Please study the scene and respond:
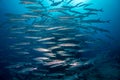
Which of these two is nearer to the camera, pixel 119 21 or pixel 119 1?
pixel 119 1

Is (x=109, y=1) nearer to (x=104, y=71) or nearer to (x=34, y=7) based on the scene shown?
(x=104, y=71)

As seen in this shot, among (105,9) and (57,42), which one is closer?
(57,42)

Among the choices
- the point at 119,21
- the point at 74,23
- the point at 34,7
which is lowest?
the point at 119,21

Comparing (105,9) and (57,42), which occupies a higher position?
(105,9)

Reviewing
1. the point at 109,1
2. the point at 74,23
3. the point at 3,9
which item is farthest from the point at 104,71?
the point at 109,1

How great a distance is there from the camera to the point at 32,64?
9766 millimetres

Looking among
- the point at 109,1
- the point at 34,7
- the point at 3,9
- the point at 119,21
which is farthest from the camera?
the point at 119,21

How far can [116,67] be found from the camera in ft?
35.9

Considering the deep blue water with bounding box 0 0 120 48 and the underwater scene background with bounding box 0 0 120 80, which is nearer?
the underwater scene background with bounding box 0 0 120 80

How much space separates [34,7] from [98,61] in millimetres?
5726

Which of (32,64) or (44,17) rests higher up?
(44,17)

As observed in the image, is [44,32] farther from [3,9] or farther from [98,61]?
[3,9]

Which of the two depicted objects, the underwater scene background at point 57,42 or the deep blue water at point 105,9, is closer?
the underwater scene background at point 57,42

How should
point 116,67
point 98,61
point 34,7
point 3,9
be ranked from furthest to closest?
point 3,9 < point 98,61 < point 116,67 < point 34,7
